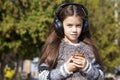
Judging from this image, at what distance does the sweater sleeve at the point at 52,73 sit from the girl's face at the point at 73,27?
27 centimetres

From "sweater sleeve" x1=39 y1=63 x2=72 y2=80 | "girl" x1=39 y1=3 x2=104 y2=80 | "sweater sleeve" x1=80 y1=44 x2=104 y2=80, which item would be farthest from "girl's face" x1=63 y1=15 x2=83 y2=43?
"sweater sleeve" x1=39 y1=63 x2=72 y2=80

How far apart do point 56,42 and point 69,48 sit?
12 cm

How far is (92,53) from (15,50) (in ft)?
56.3

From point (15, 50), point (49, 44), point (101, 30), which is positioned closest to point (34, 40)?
point (15, 50)

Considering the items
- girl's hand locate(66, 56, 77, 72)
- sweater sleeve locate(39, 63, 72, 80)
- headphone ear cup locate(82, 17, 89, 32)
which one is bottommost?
sweater sleeve locate(39, 63, 72, 80)

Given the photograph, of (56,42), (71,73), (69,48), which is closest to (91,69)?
(71,73)

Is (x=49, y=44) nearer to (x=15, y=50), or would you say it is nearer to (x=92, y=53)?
(x=92, y=53)

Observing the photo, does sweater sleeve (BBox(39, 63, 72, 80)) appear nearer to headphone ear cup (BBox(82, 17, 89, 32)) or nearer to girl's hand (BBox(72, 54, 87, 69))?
girl's hand (BBox(72, 54, 87, 69))

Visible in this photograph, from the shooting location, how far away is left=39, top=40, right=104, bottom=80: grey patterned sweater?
3156 millimetres

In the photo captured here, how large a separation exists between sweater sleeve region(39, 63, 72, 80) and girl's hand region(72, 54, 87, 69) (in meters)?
0.12

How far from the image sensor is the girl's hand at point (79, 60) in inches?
120

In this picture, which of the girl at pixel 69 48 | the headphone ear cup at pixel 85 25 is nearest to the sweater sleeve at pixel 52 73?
the girl at pixel 69 48

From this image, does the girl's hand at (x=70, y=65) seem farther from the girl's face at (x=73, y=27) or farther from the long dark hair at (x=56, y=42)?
the girl's face at (x=73, y=27)

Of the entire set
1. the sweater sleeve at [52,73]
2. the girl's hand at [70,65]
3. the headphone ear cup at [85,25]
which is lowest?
the sweater sleeve at [52,73]
